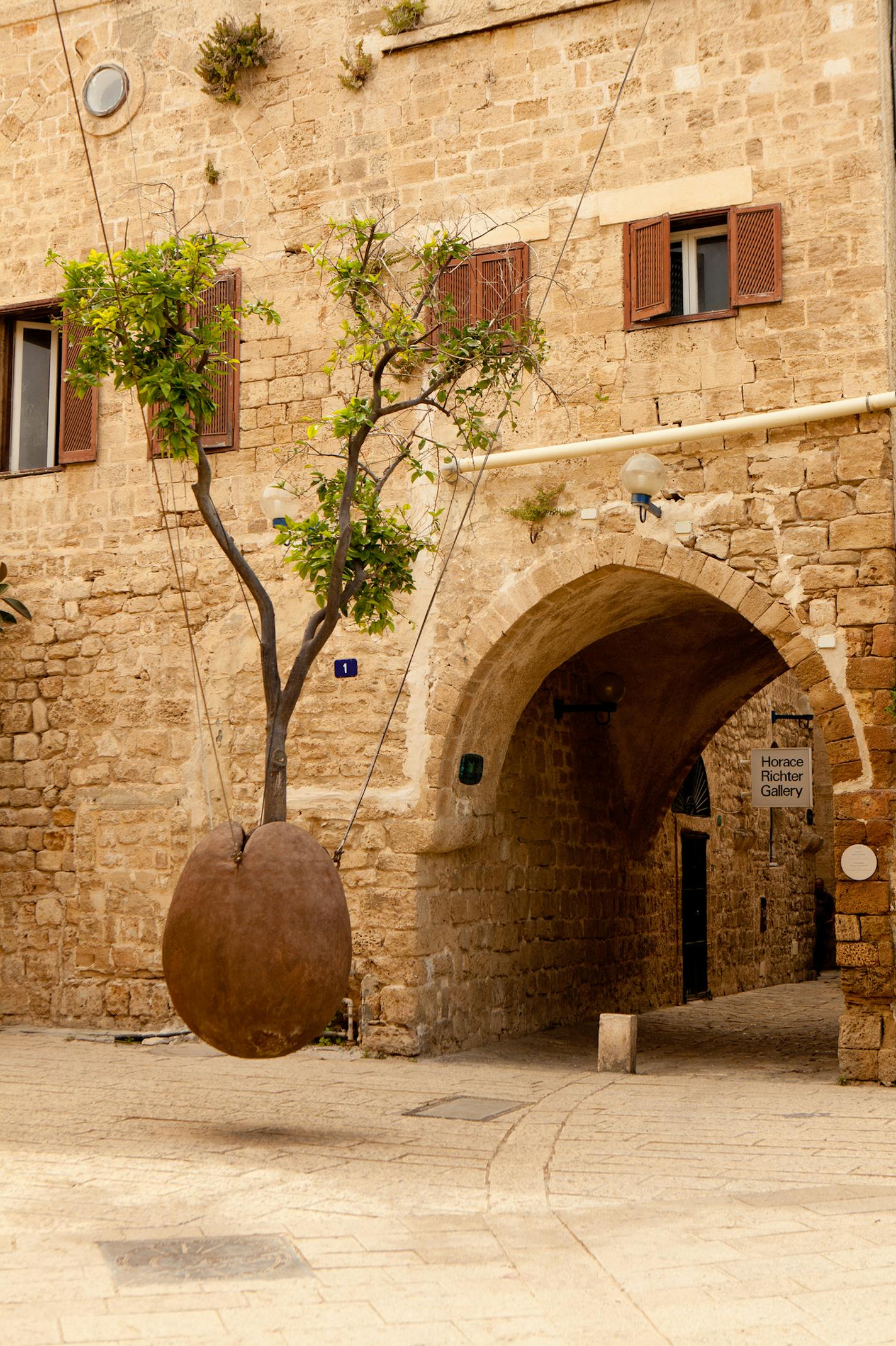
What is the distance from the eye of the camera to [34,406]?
9820 mm

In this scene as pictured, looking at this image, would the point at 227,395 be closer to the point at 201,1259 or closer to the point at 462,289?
the point at 462,289

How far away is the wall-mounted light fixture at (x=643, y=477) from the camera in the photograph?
7520 mm

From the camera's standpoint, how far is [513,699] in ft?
29.2

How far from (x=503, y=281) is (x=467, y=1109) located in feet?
15.5

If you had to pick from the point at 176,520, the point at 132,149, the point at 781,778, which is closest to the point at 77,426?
the point at 176,520

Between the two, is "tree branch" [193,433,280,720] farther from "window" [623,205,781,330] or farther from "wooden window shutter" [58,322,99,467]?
"wooden window shutter" [58,322,99,467]

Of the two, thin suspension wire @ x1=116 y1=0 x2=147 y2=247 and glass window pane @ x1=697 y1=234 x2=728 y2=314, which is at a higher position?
thin suspension wire @ x1=116 y1=0 x2=147 y2=247

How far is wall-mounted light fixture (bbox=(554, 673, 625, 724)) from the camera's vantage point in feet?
34.8

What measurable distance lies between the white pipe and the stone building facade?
0.35ft

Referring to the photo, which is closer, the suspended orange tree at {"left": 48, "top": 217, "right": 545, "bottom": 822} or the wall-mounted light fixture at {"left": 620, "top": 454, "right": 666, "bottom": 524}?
the suspended orange tree at {"left": 48, "top": 217, "right": 545, "bottom": 822}

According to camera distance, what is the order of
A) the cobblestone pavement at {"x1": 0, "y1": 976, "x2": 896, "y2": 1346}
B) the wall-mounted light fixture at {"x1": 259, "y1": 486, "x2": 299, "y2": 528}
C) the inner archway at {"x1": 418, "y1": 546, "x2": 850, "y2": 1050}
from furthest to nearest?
the inner archway at {"x1": 418, "y1": 546, "x2": 850, "y2": 1050} → the wall-mounted light fixture at {"x1": 259, "y1": 486, "x2": 299, "y2": 528} → the cobblestone pavement at {"x1": 0, "y1": 976, "x2": 896, "y2": 1346}

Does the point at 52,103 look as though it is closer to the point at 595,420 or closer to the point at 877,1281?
the point at 595,420

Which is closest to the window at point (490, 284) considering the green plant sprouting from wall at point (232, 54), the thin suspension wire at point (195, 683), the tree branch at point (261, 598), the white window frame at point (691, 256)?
the white window frame at point (691, 256)

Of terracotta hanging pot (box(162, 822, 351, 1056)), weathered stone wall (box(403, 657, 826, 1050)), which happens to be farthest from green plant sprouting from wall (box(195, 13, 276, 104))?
terracotta hanging pot (box(162, 822, 351, 1056))
